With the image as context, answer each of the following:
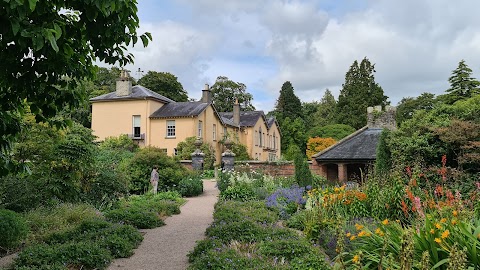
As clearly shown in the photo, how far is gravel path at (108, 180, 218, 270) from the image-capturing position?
6.40 m

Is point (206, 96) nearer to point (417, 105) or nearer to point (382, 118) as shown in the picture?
point (382, 118)

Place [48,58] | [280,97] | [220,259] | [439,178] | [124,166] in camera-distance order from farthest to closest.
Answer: [280,97] < [124,166] < [439,178] < [220,259] < [48,58]

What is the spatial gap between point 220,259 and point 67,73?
2988 mm

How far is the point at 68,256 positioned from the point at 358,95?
48.4 m

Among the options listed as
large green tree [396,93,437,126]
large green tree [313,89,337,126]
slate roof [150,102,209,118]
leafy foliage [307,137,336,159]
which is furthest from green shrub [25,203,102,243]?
large green tree [313,89,337,126]

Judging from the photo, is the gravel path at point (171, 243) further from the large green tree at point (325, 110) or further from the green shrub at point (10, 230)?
the large green tree at point (325, 110)

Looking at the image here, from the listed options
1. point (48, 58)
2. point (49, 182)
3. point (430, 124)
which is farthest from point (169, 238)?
point (430, 124)

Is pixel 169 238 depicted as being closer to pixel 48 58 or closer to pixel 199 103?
pixel 48 58

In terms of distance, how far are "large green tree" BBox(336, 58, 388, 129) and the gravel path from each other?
40674 millimetres

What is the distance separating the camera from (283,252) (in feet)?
19.0

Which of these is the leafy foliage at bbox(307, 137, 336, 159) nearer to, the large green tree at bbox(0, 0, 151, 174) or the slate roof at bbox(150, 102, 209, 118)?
the slate roof at bbox(150, 102, 209, 118)

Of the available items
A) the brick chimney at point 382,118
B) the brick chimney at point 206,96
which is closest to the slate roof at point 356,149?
the brick chimney at point 382,118

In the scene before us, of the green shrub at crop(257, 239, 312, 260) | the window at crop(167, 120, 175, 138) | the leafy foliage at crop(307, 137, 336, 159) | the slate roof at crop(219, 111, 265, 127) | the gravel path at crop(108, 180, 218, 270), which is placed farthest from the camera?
the leafy foliage at crop(307, 137, 336, 159)

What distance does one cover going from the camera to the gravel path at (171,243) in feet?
21.0
